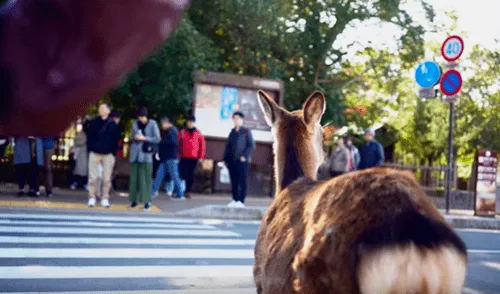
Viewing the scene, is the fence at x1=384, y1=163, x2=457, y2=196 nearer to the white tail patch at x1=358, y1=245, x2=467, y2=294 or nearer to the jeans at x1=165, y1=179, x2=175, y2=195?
Result: the jeans at x1=165, y1=179, x2=175, y2=195

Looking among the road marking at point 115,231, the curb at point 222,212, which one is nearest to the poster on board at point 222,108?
the curb at point 222,212

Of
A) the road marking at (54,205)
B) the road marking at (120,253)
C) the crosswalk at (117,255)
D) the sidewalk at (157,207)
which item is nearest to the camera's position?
the crosswalk at (117,255)

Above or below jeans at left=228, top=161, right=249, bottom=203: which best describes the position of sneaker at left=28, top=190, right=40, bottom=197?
below

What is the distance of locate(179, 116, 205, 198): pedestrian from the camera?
14344 mm

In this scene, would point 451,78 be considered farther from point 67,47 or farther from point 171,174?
point 67,47

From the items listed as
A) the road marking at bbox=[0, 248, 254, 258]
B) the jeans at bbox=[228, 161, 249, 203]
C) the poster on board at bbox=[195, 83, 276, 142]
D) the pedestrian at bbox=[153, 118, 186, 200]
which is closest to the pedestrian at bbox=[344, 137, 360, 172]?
the poster on board at bbox=[195, 83, 276, 142]

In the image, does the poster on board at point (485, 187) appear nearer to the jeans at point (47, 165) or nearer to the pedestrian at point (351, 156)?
the pedestrian at point (351, 156)

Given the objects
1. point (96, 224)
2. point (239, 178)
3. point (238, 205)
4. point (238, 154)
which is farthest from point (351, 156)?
point (96, 224)

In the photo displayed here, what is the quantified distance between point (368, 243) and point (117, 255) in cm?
565

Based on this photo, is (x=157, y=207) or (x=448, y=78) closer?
(x=157, y=207)

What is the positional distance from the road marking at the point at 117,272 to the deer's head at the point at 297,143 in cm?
309

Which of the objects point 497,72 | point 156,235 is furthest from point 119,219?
point 497,72

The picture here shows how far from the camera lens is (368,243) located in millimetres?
1876

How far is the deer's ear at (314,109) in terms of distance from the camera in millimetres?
3385
